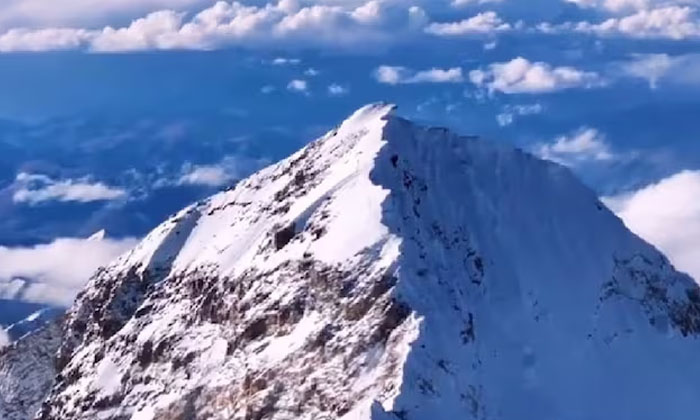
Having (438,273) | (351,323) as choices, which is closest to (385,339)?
(351,323)

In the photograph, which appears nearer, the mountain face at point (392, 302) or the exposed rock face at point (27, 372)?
the mountain face at point (392, 302)

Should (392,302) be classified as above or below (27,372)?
above

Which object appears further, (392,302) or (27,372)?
(27,372)

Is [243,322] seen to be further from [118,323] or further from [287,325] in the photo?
[118,323]

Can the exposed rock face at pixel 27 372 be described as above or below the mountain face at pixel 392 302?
below
